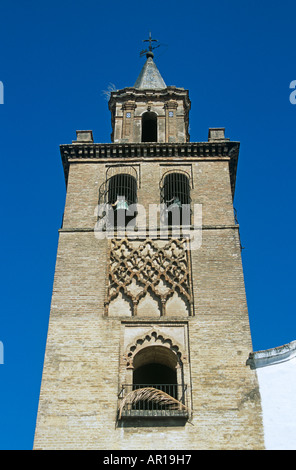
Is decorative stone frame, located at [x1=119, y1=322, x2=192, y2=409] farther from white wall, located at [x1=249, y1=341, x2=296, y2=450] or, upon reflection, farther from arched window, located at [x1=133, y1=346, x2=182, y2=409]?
white wall, located at [x1=249, y1=341, x2=296, y2=450]

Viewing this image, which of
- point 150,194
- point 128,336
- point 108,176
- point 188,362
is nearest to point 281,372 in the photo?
point 188,362

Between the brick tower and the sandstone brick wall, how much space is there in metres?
0.02

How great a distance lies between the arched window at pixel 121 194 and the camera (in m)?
16.0

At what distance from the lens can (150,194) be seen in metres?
16.6

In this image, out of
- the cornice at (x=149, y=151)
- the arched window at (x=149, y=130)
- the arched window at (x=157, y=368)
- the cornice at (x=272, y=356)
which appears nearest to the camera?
the cornice at (x=272, y=356)

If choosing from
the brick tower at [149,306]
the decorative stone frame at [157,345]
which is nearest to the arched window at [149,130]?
the brick tower at [149,306]

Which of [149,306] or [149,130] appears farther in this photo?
[149,130]

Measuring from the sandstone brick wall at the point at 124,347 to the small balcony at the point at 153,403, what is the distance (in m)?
0.16

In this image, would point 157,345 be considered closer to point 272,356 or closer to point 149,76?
point 272,356

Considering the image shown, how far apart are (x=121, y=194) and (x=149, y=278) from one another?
10.3ft

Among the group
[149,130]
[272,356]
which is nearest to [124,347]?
[272,356]

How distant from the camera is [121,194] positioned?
16.9m

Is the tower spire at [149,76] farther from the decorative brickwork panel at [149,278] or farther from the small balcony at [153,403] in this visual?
the small balcony at [153,403]
